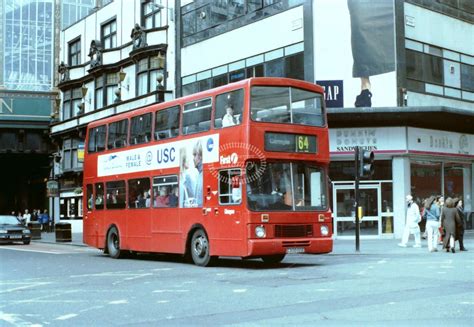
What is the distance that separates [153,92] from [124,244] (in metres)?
17.4

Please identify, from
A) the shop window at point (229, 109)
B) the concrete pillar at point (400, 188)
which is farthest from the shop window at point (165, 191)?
the concrete pillar at point (400, 188)

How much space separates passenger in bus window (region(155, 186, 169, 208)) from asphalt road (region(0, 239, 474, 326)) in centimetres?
169

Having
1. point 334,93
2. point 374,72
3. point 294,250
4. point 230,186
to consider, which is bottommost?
point 294,250

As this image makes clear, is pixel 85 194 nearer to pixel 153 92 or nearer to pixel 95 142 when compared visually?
pixel 95 142

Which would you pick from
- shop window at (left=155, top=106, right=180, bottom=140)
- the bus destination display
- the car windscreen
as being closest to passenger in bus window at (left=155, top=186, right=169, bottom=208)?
shop window at (left=155, top=106, right=180, bottom=140)

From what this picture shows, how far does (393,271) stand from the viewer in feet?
46.1

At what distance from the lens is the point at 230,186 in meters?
15.3

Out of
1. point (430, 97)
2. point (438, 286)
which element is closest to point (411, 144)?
point (430, 97)

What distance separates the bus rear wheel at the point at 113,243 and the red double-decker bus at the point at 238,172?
1987mm

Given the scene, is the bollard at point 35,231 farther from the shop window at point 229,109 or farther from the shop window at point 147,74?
the shop window at point 229,109

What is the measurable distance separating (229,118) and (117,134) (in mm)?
6086

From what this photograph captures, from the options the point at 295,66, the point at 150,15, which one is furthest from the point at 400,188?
the point at 150,15

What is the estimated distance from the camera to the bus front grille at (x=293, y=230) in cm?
1508

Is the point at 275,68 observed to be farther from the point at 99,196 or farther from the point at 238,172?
the point at 238,172
